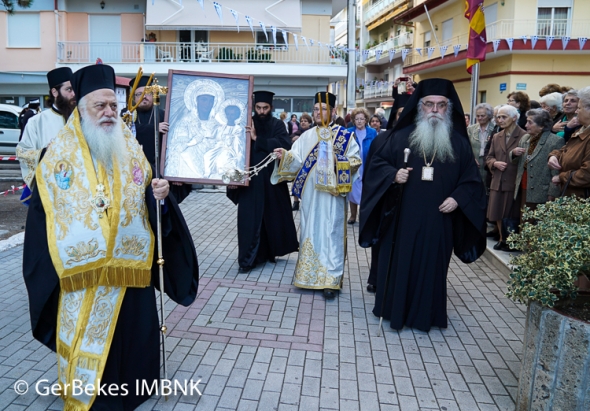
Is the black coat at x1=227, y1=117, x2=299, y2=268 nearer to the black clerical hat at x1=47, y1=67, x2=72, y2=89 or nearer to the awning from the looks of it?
the black clerical hat at x1=47, y1=67, x2=72, y2=89

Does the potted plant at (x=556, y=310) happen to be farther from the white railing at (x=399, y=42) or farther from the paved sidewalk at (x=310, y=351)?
the white railing at (x=399, y=42)

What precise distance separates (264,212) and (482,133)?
3685 millimetres

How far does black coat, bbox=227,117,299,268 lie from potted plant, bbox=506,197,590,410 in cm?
376

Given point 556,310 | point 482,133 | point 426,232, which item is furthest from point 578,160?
point 482,133

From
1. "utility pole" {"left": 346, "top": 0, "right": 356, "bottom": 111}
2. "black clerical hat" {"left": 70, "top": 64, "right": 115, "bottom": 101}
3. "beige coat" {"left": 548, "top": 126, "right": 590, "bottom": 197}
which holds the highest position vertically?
"utility pole" {"left": 346, "top": 0, "right": 356, "bottom": 111}

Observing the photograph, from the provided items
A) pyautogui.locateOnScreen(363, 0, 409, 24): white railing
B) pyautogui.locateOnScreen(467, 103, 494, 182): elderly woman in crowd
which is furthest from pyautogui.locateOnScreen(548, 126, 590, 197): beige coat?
pyautogui.locateOnScreen(363, 0, 409, 24): white railing

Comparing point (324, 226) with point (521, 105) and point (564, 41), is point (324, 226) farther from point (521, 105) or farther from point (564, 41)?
point (564, 41)

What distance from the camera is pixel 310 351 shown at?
4473mm

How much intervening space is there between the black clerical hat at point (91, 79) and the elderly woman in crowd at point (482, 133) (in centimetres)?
618

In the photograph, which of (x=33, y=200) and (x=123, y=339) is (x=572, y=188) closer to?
(x=123, y=339)

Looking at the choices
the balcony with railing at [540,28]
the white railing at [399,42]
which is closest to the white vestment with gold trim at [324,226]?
the balcony with railing at [540,28]

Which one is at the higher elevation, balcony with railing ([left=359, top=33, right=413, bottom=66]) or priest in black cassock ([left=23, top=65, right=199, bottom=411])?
balcony with railing ([left=359, top=33, right=413, bottom=66])

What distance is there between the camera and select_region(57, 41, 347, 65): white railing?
73.9ft

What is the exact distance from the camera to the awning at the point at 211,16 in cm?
2181
